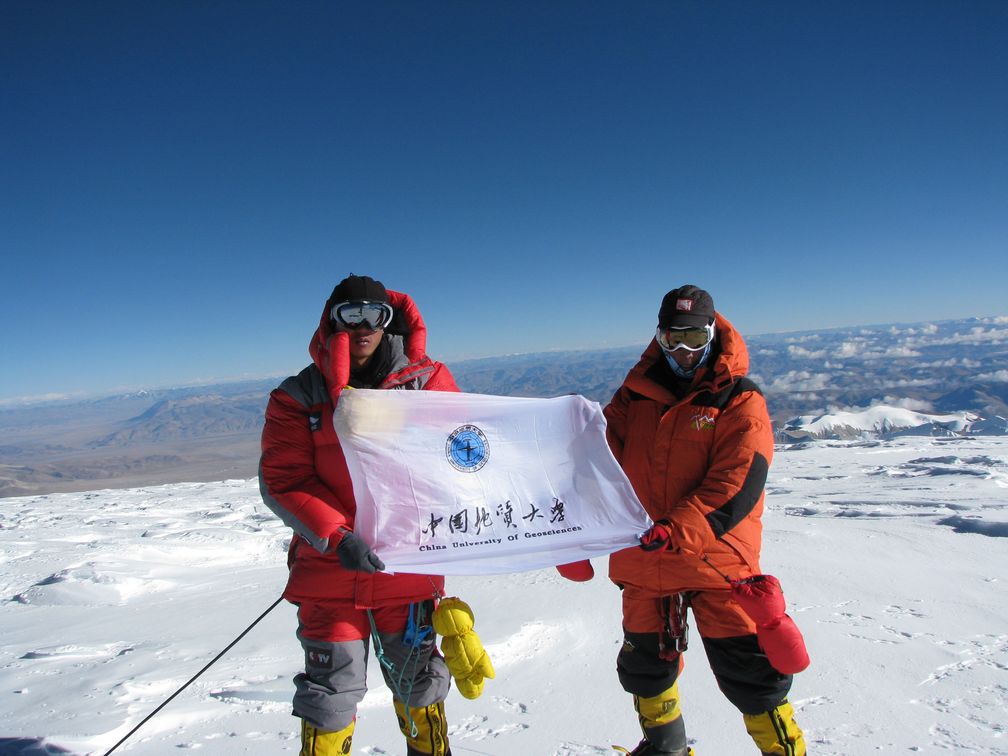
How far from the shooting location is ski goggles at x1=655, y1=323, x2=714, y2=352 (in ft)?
9.46

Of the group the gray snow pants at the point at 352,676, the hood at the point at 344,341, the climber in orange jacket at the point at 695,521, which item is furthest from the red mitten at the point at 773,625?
the hood at the point at 344,341

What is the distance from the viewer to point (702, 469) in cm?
285

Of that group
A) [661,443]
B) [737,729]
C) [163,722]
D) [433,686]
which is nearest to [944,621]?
[737,729]

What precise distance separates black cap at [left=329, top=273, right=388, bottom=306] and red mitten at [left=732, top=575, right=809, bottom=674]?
7.80ft

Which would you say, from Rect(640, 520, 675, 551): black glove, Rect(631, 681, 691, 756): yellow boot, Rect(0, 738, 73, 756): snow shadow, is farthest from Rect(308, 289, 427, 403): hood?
Rect(0, 738, 73, 756): snow shadow

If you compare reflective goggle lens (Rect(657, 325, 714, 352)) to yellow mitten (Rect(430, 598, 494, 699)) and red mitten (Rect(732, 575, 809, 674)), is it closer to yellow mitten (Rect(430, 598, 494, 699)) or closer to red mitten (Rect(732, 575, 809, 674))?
red mitten (Rect(732, 575, 809, 674))

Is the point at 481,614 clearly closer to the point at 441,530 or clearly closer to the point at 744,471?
the point at 441,530

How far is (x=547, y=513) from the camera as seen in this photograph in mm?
2803

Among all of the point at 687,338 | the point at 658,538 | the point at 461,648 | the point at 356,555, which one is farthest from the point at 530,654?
the point at 687,338

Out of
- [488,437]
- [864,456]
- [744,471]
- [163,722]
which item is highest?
[488,437]

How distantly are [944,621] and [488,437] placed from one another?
16.5ft

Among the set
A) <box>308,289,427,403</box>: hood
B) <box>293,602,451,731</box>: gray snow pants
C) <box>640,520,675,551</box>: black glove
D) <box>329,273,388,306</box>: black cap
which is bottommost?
<box>293,602,451,731</box>: gray snow pants

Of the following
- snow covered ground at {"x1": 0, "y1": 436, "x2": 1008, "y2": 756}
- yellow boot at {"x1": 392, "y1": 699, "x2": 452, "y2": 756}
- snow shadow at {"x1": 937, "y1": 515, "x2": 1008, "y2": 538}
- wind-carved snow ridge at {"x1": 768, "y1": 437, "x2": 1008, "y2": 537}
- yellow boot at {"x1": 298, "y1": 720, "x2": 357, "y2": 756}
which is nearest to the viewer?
yellow boot at {"x1": 298, "y1": 720, "x2": 357, "y2": 756}

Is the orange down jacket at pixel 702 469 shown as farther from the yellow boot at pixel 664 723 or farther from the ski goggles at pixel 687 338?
the yellow boot at pixel 664 723
